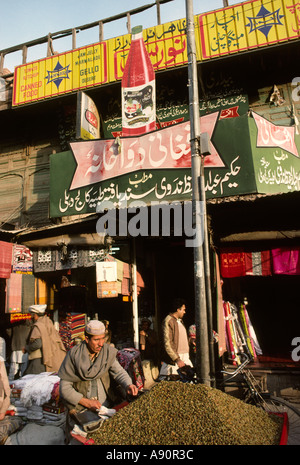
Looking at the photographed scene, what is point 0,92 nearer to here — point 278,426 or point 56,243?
point 56,243

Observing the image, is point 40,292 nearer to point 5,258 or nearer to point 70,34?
point 5,258

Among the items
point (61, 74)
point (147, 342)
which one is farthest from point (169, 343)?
point (61, 74)

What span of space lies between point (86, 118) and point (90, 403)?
8039 millimetres

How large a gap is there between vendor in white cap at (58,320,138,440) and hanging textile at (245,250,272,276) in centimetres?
445

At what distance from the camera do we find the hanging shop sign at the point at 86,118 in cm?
905

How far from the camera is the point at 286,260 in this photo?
7125mm

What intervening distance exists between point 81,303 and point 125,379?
522 cm

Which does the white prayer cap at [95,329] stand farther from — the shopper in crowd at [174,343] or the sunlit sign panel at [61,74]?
the sunlit sign panel at [61,74]

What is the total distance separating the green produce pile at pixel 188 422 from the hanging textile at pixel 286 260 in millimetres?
4217

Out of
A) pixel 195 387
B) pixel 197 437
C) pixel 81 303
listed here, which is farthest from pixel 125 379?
pixel 81 303

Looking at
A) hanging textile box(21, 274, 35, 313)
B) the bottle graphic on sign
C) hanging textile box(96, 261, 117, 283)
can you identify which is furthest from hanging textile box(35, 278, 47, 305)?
the bottle graphic on sign

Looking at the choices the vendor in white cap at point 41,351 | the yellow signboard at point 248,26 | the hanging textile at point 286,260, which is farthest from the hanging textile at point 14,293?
the yellow signboard at point 248,26

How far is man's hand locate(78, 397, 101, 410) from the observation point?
343 cm
